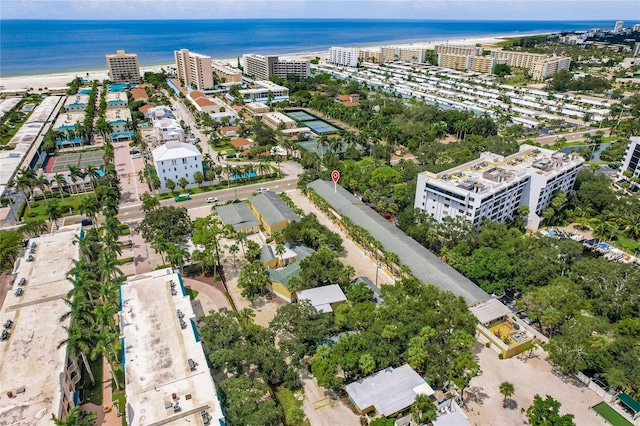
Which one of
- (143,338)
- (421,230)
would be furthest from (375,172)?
(143,338)

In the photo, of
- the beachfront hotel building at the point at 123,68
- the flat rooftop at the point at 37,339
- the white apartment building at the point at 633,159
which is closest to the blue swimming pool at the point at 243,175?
the flat rooftop at the point at 37,339

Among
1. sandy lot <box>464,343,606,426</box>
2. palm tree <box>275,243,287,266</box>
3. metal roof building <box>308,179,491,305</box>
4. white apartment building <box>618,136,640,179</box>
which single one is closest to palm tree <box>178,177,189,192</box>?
metal roof building <box>308,179,491,305</box>

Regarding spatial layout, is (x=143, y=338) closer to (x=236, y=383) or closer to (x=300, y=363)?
(x=236, y=383)

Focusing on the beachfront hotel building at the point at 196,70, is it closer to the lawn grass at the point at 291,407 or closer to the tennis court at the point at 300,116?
the tennis court at the point at 300,116

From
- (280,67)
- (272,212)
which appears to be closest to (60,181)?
(272,212)

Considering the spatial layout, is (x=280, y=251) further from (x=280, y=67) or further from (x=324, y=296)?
(x=280, y=67)
